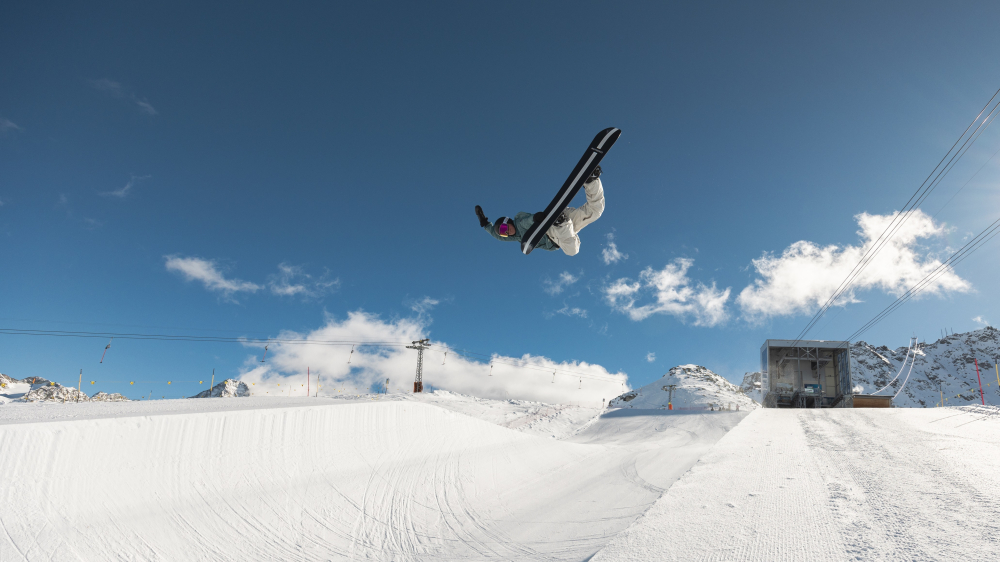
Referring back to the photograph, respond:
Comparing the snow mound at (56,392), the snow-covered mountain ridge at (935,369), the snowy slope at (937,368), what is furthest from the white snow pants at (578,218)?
the snowy slope at (937,368)

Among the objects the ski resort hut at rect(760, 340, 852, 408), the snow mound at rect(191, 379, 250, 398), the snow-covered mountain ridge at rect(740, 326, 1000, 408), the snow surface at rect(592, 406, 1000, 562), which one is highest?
the snow-covered mountain ridge at rect(740, 326, 1000, 408)

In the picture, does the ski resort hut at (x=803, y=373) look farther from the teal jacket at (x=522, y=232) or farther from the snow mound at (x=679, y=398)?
the teal jacket at (x=522, y=232)

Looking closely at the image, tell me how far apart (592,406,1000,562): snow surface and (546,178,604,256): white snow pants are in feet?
11.3

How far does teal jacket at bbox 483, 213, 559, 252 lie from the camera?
262 inches

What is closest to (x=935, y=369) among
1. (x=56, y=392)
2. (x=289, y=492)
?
(x=289, y=492)

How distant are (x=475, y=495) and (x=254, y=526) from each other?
385 centimetres

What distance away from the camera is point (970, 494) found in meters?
4.30

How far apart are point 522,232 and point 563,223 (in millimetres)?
764

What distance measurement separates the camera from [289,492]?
23.0 feet

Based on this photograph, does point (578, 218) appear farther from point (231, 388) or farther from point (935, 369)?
point (935, 369)

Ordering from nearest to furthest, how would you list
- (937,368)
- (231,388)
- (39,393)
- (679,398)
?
1. (39,393)
2. (679,398)
3. (231,388)
4. (937,368)

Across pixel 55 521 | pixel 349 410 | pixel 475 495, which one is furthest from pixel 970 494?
pixel 55 521

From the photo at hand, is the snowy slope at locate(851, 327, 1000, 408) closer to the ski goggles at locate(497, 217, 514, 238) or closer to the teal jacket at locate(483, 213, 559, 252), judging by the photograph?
the teal jacket at locate(483, 213, 559, 252)

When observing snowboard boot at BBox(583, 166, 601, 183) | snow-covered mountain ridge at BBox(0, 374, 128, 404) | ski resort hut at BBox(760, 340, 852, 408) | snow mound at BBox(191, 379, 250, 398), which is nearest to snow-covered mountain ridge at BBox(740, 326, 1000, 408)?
ski resort hut at BBox(760, 340, 852, 408)
